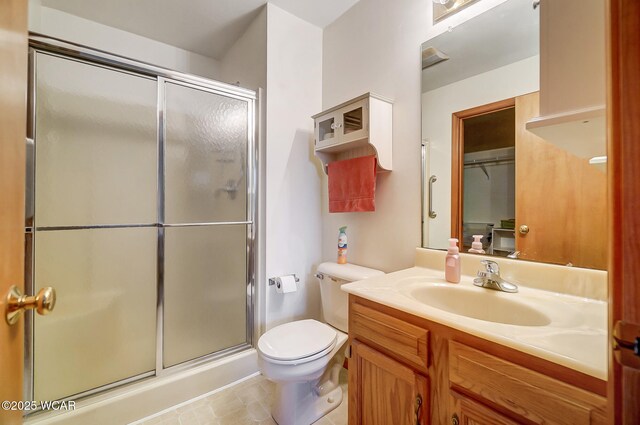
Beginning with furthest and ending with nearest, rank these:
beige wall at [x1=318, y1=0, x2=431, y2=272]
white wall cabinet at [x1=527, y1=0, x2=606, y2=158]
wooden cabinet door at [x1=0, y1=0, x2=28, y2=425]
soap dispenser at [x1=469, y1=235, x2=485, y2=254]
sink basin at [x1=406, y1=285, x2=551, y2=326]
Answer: beige wall at [x1=318, y1=0, x2=431, y2=272] < soap dispenser at [x1=469, y1=235, x2=485, y2=254] < sink basin at [x1=406, y1=285, x2=551, y2=326] < white wall cabinet at [x1=527, y1=0, x2=606, y2=158] < wooden cabinet door at [x1=0, y1=0, x2=28, y2=425]

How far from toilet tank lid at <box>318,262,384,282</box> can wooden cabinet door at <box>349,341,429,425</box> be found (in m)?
0.46

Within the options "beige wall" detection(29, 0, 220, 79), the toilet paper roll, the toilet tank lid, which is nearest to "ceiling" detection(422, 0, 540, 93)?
the toilet tank lid

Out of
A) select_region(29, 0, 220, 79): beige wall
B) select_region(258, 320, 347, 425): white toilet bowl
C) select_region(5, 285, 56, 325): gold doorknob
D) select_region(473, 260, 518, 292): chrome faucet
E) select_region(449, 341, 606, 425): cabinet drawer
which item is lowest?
select_region(258, 320, 347, 425): white toilet bowl

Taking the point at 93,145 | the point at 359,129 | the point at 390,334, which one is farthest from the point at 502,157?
the point at 93,145

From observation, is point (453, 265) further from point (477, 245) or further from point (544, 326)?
point (544, 326)

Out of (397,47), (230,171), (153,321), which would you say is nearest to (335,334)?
(153,321)

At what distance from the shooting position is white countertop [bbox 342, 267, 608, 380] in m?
0.59

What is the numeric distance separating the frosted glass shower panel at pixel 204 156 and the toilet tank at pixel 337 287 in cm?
71

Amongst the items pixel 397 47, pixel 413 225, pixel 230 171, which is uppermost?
pixel 397 47

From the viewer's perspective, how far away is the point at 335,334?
4.74ft

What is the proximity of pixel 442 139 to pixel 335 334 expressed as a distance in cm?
118

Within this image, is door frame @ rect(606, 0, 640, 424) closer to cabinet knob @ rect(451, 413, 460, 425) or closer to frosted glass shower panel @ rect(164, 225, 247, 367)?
cabinet knob @ rect(451, 413, 460, 425)

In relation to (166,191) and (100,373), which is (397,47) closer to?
(166,191)

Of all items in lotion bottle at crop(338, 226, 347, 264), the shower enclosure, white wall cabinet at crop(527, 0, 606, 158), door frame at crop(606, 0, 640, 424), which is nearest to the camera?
door frame at crop(606, 0, 640, 424)
